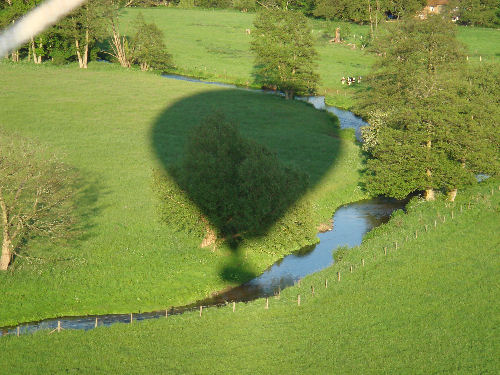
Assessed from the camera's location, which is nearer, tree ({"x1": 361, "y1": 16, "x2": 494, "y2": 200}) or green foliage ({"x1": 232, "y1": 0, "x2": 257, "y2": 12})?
tree ({"x1": 361, "y1": 16, "x2": 494, "y2": 200})

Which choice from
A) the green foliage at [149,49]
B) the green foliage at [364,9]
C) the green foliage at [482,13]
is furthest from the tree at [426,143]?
the green foliage at [482,13]

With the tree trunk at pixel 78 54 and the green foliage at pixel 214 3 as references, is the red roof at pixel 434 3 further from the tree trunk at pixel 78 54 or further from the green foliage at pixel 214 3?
the tree trunk at pixel 78 54

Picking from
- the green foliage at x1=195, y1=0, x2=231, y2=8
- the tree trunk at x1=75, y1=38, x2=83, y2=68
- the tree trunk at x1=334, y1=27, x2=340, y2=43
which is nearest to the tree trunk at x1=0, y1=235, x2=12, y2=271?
the tree trunk at x1=75, y1=38, x2=83, y2=68

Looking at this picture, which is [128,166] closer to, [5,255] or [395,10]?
[5,255]

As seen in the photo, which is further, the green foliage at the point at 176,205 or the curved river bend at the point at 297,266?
the green foliage at the point at 176,205

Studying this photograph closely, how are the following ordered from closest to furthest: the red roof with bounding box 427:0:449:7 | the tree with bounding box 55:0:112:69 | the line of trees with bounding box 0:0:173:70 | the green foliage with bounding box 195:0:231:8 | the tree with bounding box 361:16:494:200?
the tree with bounding box 361:16:494:200, the tree with bounding box 55:0:112:69, the line of trees with bounding box 0:0:173:70, the red roof with bounding box 427:0:449:7, the green foliage with bounding box 195:0:231:8

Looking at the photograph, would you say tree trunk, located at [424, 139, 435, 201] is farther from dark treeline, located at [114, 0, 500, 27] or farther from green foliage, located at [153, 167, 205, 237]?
dark treeline, located at [114, 0, 500, 27]

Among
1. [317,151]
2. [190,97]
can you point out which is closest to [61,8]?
[317,151]
